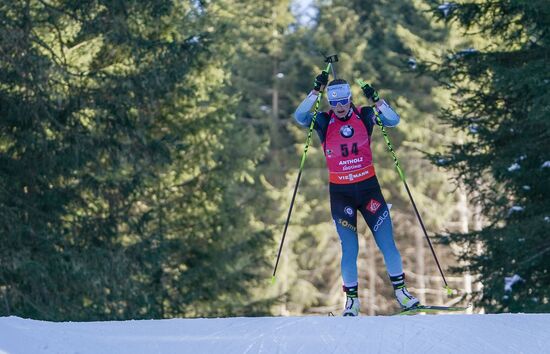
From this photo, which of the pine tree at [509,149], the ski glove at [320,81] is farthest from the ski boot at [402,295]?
the pine tree at [509,149]

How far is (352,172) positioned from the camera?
9.09 metres

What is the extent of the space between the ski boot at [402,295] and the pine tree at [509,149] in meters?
3.67

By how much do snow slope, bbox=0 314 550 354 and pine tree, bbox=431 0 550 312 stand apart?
20.1 feet

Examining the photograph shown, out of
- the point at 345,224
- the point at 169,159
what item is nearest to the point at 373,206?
the point at 345,224

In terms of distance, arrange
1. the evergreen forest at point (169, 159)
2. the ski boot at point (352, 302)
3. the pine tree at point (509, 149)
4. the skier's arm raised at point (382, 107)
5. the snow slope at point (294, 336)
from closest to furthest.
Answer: the snow slope at point (294, 336) → the ski boot at point (352, 302) → the skier's arm raised at point (382, 107) → the pine tree at point (509, 149) → the evergreen forest at point (169, 159)

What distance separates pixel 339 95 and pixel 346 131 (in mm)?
329

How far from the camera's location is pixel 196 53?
55.9 ft

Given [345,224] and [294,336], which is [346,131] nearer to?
[345,224]

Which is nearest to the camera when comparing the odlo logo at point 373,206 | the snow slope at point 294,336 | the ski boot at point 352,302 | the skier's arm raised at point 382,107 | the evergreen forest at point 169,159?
the snow slope at point 294,336

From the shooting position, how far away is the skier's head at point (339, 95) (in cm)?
895

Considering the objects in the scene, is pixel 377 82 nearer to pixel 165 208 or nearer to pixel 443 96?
pixel 443 96

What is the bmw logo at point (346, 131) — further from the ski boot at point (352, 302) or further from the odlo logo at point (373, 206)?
the ski boot at point (352, 302)

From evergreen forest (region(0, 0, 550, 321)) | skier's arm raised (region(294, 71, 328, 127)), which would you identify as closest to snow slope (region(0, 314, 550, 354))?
skier's arm raised (region(294, 71, 328, 127))

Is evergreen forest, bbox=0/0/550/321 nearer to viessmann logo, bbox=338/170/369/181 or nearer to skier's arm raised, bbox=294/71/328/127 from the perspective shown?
skier's arm raised, bbox=294/71/328/127
